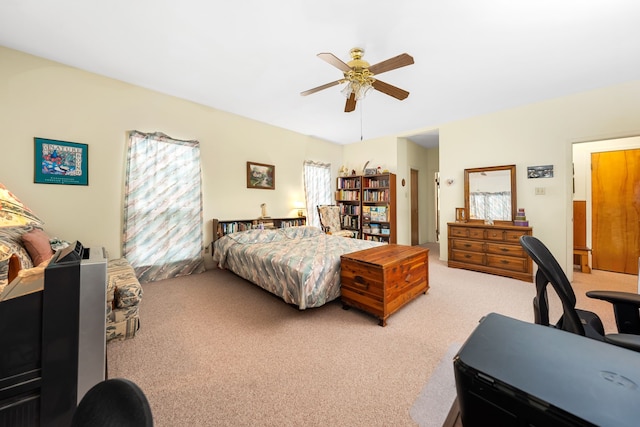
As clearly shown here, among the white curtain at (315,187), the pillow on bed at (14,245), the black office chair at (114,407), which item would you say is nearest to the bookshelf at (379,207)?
the white curtain at (315,187)

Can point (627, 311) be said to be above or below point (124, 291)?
above

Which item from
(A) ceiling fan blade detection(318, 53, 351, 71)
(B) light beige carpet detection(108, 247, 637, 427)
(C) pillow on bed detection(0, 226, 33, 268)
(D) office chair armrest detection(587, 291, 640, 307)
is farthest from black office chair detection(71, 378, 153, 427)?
(A) ceiling fan blade detection(318, 53, 351, 71)

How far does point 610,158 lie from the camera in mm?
3949

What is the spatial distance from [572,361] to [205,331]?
7.99ft

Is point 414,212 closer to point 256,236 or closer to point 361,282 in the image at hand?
point 256,236

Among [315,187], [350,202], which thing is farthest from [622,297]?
[350,202]

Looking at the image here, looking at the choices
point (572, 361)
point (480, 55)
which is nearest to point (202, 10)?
point (480, 55)

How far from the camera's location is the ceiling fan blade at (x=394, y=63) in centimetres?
200

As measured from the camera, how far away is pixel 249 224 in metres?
4.38

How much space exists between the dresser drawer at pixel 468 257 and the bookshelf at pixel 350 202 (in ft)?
6.86

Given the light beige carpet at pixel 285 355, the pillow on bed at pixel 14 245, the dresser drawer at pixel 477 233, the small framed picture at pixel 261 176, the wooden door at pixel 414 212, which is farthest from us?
the wooden door at pixel 414 212

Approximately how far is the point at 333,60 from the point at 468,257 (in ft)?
12.3

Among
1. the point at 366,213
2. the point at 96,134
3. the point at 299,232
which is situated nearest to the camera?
the point at 96,134

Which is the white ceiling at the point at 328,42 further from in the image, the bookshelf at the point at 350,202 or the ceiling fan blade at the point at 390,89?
the bookshelf at the point at 350,202
